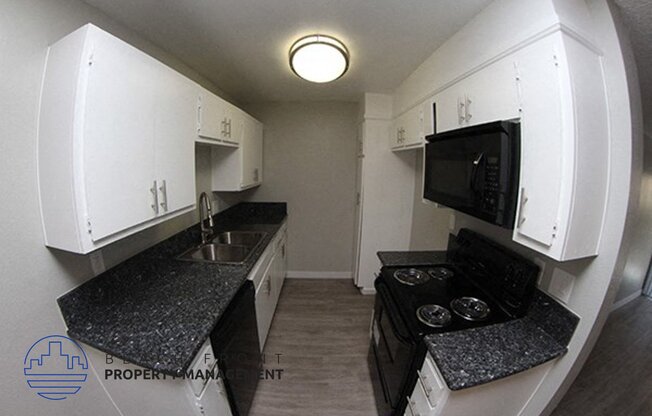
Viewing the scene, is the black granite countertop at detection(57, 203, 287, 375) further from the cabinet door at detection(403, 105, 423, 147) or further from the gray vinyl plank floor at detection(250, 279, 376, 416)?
the cabinet door at detection(403, 105, 423, 147)

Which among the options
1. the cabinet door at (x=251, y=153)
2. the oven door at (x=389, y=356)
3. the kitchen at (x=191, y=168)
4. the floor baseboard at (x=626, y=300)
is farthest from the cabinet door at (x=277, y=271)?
the floor baseboard at (x=626, y=300)

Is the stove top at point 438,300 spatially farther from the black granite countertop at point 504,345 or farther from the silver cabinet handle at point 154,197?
the silver cabinet handle at point 154,197

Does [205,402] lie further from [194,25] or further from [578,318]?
[194,25]

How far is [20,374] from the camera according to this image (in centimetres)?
87

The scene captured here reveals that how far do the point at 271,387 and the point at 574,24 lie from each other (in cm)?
255

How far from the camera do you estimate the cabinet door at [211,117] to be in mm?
1508

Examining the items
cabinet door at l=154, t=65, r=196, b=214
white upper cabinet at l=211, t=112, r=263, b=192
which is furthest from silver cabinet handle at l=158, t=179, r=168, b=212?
white upper cabinet at l=211, t=112, r=263, b=192

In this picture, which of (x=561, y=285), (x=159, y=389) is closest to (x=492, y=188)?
(x=561, y=285)

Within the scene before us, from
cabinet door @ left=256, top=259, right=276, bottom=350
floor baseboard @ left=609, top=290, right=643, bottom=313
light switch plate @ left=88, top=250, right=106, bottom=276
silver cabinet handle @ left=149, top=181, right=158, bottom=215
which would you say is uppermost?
silver cabinet handle @ left=149, top=181, right=158, bottom=215

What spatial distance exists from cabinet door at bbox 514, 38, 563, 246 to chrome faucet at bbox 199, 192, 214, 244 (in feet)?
6.99

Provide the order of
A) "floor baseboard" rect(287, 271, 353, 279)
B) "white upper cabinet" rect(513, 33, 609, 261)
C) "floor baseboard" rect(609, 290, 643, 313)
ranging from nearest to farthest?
"white upper cabinet" rect(513, 33, 609, 261), "floor baseboard" rect(609, 290, 643, 313), "floor baseboard" rect(287, 271, 353, 279)

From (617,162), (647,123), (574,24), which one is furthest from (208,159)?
(647,123)

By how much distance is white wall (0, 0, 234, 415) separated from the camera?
0.82 m

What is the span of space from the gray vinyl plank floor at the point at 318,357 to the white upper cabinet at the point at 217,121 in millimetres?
1832
